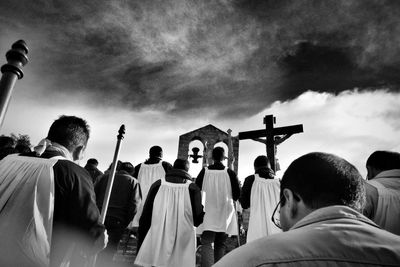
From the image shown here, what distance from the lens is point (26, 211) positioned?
2.01 metres

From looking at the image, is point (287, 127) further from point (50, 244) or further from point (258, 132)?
point (50, 244)

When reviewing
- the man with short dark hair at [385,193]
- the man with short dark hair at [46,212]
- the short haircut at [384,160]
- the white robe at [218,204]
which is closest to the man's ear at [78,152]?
the man with short dark hair at [46,212]

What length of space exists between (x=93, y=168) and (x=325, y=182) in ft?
18.2

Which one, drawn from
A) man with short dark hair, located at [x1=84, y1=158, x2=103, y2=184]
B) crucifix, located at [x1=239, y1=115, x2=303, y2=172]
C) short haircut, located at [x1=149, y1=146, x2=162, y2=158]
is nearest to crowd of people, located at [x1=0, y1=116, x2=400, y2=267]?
short haircut, located at [x1=149, y1=146, x2=162, y2=158]

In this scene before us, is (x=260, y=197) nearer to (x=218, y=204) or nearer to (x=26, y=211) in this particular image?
(x=218, y=204)

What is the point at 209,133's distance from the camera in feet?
57.9

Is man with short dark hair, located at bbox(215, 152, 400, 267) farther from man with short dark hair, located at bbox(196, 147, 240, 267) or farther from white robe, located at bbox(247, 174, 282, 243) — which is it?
man with short dark hair, located at bbox(196, 147, 240, 267)

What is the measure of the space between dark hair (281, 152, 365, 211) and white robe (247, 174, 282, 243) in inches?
149

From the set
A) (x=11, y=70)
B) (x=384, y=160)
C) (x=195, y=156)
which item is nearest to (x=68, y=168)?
(x=11, y=70)

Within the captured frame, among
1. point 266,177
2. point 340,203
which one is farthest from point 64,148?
point 266,177

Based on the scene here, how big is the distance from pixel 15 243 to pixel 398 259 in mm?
2145

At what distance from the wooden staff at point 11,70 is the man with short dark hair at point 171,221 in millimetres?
3131

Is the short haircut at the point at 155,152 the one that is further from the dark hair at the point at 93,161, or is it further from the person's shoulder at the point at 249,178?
the person's shoulder at the point at 249,178

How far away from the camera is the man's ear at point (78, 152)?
261cm
